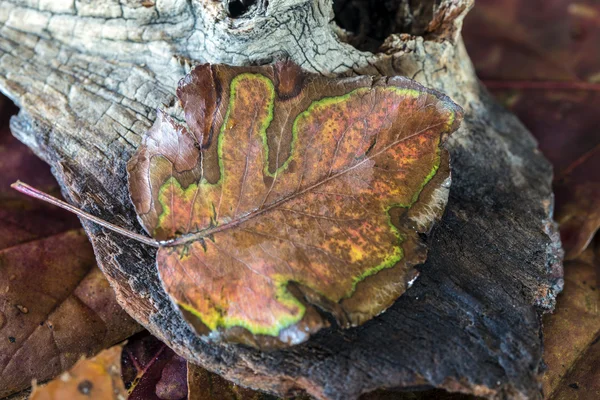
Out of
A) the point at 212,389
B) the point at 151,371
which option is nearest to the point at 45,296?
the point at 151,371

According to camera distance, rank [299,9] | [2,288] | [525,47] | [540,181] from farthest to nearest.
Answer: [525,47] < [540,181] < [2,288] < [299,9]

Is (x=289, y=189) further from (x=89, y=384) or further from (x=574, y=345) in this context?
(x=574, y=345)

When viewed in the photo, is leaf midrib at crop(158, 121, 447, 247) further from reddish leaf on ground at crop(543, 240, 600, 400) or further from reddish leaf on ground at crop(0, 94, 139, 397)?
reddish leaf on ground at crop(543, 240, 600, 400)

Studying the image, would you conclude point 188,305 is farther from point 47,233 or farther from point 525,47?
point 525,47

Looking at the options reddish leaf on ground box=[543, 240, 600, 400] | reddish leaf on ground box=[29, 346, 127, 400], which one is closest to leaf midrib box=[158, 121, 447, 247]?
reddish leaf on ground box=[29, 346, 127, 400]

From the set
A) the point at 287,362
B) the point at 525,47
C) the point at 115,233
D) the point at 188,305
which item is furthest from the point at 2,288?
the point at 525,47

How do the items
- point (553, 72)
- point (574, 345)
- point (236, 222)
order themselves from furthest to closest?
point (553, 72)
point (574, 345)
point (236, 222)
